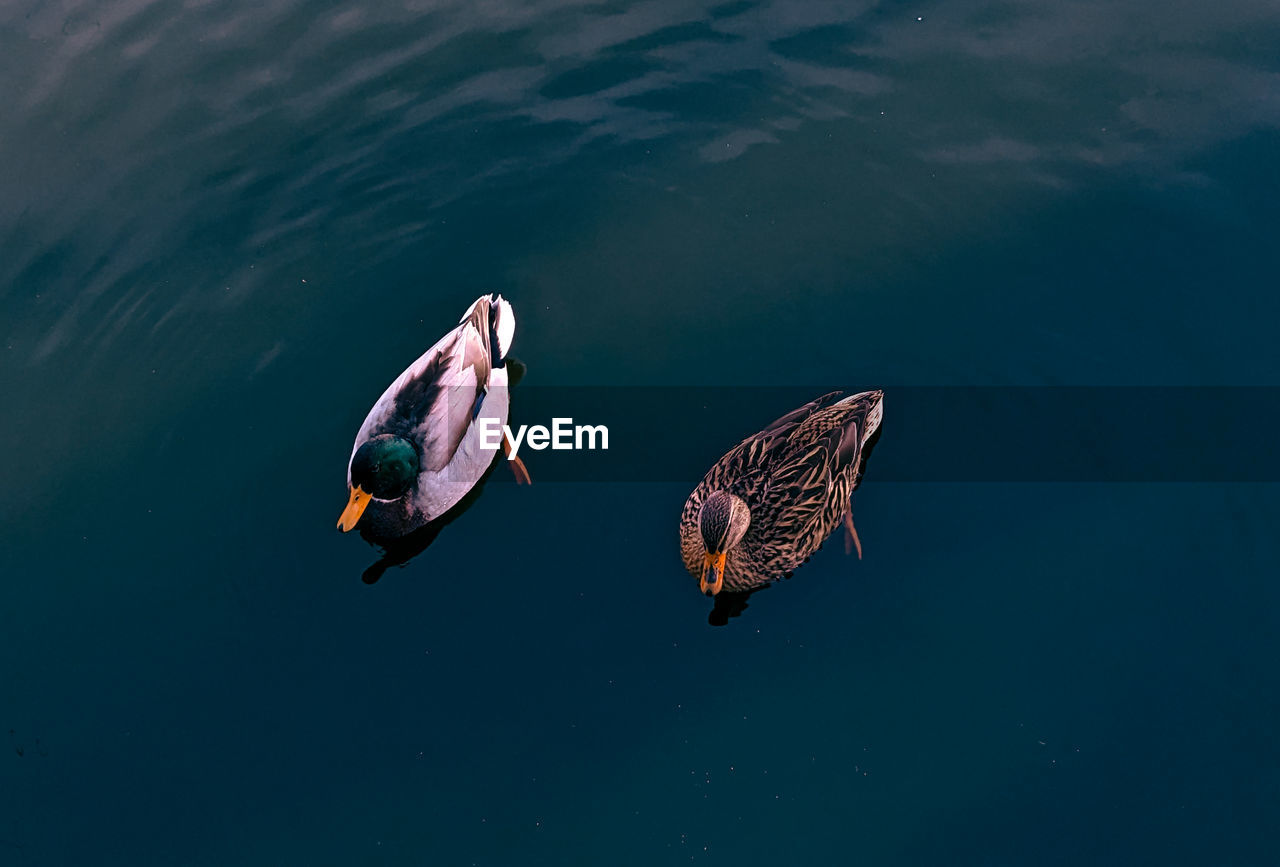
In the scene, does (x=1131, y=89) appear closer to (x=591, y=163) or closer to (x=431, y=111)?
(x=591, y=163)

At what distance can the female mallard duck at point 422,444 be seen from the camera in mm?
6660

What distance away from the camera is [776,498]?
6.37m

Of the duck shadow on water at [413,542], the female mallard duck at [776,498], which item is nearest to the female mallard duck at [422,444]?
the duck shadow on water at [413,542]

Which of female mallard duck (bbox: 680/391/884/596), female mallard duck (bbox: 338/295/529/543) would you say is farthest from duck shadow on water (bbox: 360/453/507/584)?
female mallard duck (bbox: 680/391/884/596)

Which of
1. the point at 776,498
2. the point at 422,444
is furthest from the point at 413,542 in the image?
the point at 776,498

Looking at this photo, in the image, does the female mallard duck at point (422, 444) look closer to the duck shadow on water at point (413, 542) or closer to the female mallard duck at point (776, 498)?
the duck shadow on water at point (413, 542)

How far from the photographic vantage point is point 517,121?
359 inches

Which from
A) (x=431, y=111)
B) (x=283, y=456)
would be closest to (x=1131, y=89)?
(x=431, y=111)

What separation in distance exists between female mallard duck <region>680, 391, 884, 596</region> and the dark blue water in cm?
41

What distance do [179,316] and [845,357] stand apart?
541cm

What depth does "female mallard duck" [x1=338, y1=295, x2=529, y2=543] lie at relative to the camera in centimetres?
666

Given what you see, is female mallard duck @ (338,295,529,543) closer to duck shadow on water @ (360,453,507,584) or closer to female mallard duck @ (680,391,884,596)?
duck shadow on water @ (360,453,507,584)

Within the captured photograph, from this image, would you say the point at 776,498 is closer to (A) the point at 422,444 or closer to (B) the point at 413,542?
(A) the point at 422,444

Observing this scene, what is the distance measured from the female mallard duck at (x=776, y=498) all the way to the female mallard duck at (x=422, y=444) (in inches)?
63.6
